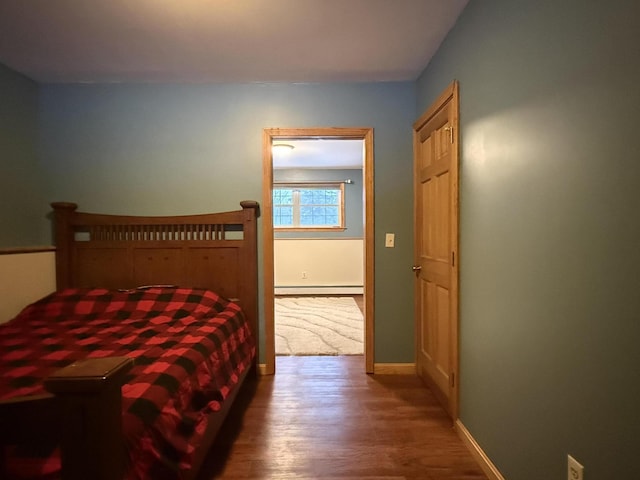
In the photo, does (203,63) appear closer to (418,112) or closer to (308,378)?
(418,112)

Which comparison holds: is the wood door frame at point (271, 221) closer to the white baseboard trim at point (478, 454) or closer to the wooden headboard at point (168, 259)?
the wooden headboard at point (168, 259)

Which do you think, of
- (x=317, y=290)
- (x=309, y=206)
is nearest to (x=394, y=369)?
(x=317, y=290)

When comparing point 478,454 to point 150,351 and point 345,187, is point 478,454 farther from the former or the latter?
point 345,187

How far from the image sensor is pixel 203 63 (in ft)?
7.64

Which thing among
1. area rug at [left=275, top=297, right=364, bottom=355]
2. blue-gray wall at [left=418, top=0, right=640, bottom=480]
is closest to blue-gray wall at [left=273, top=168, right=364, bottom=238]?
area rug at [left=275, top=297, right=364, bottom=355]

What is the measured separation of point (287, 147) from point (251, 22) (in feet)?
6.55

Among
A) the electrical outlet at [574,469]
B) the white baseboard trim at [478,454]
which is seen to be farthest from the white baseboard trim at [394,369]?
the electrical outlet at [574,469]

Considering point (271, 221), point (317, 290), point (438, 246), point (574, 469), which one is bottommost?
point (317, 290)

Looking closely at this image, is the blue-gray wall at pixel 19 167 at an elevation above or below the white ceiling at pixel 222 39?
below

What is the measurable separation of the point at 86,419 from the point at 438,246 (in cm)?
200

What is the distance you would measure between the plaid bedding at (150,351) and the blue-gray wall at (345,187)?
365 centimetres

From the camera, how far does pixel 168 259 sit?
8.40 feet

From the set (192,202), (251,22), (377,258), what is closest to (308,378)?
(377,258)

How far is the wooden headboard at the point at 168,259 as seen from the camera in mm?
2549
